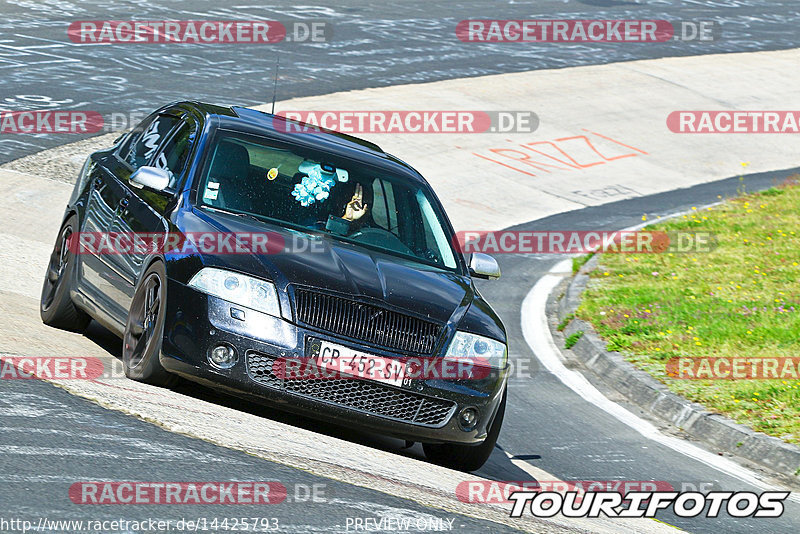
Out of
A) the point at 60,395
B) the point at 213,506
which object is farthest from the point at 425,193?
the point at 213,506

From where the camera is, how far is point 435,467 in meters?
6.67

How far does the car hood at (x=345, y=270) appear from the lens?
6391 millimetres

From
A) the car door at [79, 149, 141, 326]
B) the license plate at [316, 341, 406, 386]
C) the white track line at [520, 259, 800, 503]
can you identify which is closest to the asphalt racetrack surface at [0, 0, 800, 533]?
the white track line at [520, 259, 800, 503]

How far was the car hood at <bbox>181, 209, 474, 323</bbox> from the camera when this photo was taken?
6391mm

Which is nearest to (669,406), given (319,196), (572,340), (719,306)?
(572,340)

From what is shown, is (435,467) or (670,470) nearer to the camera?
(435,467)

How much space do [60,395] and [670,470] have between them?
4.15 metres

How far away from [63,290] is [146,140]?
1.18m

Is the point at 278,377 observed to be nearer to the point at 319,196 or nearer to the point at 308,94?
the point at 319,196

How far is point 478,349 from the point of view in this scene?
6.69m

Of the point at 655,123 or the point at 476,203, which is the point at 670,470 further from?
the point at 655,123

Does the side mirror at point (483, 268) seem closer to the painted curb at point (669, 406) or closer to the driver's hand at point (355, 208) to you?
the driver's hand at point (355, 208)

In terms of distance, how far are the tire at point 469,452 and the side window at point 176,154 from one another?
228 centimetres

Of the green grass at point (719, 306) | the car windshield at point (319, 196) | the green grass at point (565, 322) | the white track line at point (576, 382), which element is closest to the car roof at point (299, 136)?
the car windshield at point (319, 196)
